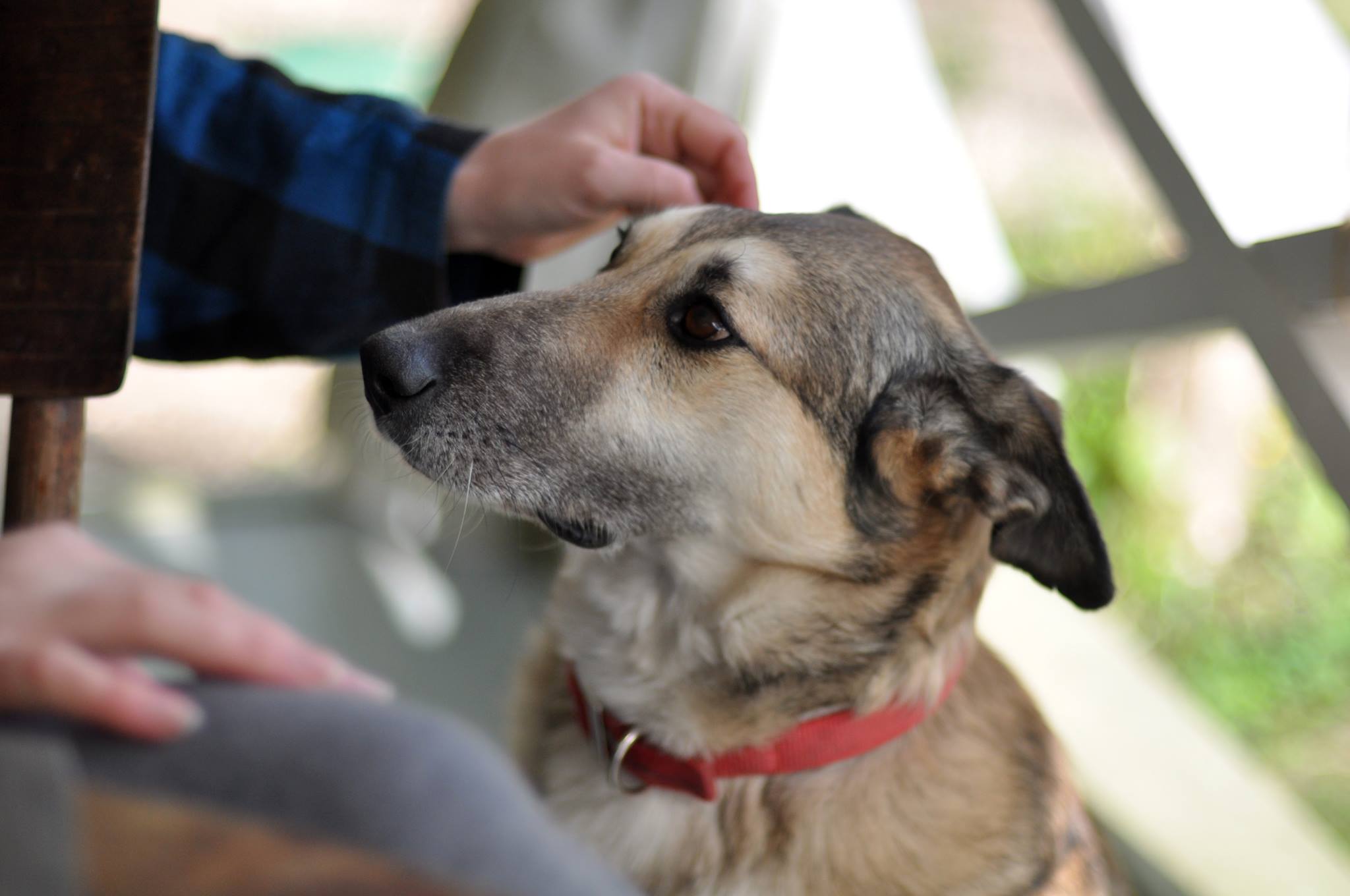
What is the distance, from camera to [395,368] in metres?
1.14

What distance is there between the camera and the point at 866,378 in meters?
1.25

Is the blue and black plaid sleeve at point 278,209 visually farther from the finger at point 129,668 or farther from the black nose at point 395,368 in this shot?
the finger at point 129,668

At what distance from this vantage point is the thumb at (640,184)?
1.33 metres

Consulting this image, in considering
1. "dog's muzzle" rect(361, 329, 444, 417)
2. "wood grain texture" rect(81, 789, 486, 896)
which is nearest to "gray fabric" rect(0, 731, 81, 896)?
"wood grain texture" rect(81, 789, 486, 896)

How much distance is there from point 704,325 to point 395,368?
0.36 metres

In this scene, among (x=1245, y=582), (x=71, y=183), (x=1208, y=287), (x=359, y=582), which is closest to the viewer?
(x=71, y=183)

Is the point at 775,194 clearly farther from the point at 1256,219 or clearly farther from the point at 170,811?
the point at 170,811

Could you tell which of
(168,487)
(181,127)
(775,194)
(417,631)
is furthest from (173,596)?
(168,487)

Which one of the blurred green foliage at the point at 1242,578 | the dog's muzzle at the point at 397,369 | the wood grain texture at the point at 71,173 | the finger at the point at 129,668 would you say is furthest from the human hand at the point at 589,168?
the blurred green foliage at the point at 1242,578

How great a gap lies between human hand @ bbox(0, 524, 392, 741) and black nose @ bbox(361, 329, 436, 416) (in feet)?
1.95

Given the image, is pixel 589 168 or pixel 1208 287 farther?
pixel 1208 287

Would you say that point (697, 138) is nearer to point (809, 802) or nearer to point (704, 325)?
point (704, 325)

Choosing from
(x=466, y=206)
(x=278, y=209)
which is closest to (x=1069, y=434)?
(x=466, y=206)

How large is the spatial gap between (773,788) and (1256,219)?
1.00m
